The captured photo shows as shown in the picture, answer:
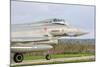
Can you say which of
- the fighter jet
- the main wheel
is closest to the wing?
the fighter jet

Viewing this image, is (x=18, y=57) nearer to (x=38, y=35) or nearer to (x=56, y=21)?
(x=38, y=35)

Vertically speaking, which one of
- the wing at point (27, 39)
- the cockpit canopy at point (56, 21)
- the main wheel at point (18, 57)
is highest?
the cockpit canopy at point (56, 21)

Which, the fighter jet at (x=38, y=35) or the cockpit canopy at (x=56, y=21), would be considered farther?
the cockpit canopy at (x=56, y=21)

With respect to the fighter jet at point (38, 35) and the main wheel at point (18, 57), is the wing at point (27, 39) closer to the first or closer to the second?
the fighter jet at point (38, 35)

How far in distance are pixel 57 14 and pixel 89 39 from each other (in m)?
0.59

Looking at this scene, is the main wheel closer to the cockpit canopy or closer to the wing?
the wing

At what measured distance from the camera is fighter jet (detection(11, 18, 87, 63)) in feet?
9.61

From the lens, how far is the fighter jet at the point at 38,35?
293cm

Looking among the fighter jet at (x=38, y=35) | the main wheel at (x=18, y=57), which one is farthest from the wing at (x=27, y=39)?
the main wheel at (x=18, y=57)
